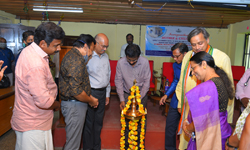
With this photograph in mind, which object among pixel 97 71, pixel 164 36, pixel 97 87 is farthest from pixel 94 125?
pixel 164 36

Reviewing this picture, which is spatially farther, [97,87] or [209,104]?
[97,87]

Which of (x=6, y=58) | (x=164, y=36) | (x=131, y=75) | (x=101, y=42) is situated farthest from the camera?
(x=164, y=36)

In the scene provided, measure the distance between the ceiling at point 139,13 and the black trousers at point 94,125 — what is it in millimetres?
2912

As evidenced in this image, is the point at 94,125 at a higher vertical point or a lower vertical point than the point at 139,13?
lower

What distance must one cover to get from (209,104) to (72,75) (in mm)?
1243

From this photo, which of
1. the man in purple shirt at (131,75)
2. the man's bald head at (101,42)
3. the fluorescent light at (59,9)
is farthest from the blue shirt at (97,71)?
the fluorescent light at (59,9)

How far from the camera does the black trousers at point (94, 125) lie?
2398mm

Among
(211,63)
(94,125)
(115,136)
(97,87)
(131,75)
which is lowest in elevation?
(115,136)

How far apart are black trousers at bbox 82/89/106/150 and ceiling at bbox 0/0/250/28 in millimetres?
2912

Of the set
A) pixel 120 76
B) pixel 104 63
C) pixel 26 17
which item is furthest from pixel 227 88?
pixel 26 17

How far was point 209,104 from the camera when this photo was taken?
1.39 meters

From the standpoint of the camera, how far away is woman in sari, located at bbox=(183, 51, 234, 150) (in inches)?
54.7

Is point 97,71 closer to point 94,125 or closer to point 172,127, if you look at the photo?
point 94,125

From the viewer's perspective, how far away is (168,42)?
654 cm
